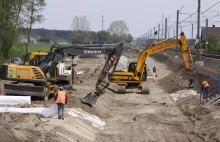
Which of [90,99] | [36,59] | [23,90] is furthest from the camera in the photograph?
[36,59]

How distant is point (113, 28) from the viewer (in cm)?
18862

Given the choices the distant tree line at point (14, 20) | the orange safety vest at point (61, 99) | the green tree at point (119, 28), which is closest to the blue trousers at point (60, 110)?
the orange safety vest at point (61, 99)

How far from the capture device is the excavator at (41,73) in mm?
22406

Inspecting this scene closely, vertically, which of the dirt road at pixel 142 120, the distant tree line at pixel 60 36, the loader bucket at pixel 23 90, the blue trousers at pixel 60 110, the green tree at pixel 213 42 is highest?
the distant tree line at pixel 60 36

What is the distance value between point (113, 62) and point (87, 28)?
126 meters

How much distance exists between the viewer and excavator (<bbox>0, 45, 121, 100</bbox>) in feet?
73.5

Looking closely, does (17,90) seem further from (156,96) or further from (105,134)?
(156,96)

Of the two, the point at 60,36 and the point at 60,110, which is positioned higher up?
the point at 60,36

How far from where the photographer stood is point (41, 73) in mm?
23156

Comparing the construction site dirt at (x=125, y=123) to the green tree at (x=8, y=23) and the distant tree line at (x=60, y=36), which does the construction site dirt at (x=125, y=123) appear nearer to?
the green tree at (x=8, y=23)

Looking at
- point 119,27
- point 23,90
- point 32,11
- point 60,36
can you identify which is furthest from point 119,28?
point 23,90

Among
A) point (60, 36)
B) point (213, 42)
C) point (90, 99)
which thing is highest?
point (60, 36)

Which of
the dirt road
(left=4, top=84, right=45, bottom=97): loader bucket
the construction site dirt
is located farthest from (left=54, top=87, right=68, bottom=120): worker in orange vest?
(left=4, top=84, right=45, bottom=97): loader bucket

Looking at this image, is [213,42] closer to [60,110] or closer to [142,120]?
[142,120]
